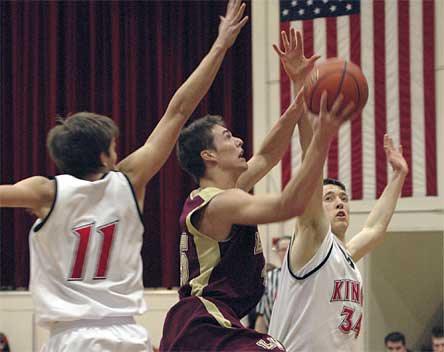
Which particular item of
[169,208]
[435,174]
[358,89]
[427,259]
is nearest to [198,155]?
[358,89]

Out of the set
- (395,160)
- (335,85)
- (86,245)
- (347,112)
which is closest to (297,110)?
(335,85)

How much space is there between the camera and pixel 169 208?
10.7 meters

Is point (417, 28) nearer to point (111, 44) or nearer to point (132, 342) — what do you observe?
point (111, 44)

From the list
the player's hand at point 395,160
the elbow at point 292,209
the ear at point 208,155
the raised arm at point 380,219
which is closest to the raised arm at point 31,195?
the elbow at point 292,209

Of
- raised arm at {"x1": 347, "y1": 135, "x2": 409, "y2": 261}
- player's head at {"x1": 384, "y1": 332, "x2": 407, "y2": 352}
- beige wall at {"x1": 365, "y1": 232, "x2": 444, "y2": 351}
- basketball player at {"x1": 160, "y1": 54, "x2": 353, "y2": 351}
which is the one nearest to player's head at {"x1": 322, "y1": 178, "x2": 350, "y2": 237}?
raised arm at {"x1": 347, "y1": 135, "x2": 409, "y2": 261}

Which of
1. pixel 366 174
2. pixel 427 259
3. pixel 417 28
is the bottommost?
pixel 427 259

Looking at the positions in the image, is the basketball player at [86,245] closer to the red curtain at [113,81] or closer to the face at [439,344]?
the face at [439,344]

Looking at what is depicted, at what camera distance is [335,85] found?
337cm

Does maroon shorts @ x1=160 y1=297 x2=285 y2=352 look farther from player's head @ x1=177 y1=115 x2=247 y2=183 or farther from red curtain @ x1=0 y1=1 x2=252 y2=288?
red curtain @ x1=0 y1=1 x2=252 y2=288

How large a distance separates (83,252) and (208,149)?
98cm

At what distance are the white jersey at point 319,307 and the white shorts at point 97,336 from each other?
109 centimetres

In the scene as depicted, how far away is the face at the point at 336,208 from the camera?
15.0 feet

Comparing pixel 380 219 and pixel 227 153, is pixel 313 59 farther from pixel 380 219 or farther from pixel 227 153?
pixel 380 219

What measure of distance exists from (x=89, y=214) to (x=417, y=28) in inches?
233
